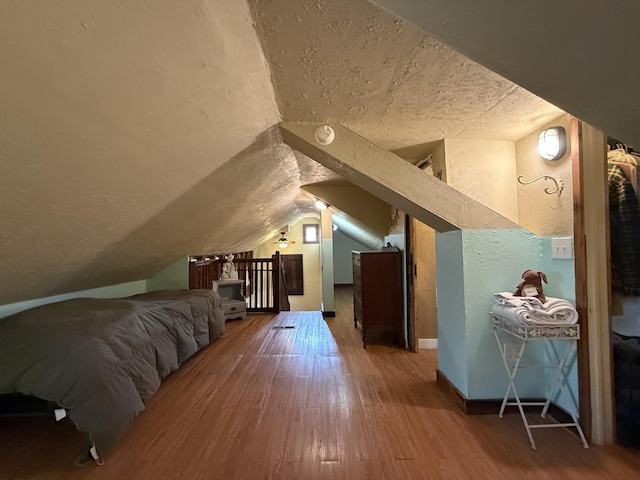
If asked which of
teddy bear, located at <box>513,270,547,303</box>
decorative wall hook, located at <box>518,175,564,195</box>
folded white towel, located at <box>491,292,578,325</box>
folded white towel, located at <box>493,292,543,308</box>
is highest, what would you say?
decorative wall hook, located at <box>518,175,564,195</box>

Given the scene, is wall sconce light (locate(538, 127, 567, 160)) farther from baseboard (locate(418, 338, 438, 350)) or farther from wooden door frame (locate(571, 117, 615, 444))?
baseboard (locate(418, 338, 438, 350))

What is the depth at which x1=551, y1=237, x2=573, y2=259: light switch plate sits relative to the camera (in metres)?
1.85

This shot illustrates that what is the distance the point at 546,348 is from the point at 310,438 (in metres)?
1.65

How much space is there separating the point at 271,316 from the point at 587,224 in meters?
4.31

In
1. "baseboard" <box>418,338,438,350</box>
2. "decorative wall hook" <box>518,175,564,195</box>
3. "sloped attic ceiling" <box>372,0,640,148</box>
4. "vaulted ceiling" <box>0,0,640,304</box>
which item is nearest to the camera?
"sloped attic ceiling" <box>372,0,640,148</box>

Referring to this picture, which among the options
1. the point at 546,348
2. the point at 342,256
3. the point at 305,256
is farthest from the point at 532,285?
the point at 305,256

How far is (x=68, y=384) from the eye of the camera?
Result: 157cm

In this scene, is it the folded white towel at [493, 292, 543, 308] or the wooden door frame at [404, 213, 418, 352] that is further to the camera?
the wooden door frame at [404, 213, 418, 352]

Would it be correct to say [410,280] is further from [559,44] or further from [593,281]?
[559,44]

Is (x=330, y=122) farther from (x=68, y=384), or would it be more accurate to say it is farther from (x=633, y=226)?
(x=68, y=384)

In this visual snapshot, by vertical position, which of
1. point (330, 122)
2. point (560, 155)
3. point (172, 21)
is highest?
point (330, 122)

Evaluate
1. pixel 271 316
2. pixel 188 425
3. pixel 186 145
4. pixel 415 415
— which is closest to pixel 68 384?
pixel 188 425

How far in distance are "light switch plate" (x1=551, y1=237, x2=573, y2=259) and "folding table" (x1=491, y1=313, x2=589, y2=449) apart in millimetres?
430

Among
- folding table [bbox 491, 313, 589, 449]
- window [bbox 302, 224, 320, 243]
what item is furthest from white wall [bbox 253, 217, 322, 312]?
folding table [bbox 491, 313, 589, 449]
